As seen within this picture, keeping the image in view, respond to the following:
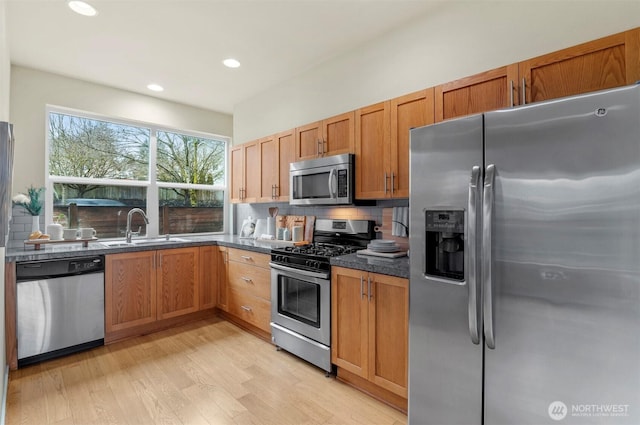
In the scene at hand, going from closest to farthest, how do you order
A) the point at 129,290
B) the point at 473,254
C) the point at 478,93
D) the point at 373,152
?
the point at 473,254, the point at 478,93, the point at 373,152, the point at 129,290

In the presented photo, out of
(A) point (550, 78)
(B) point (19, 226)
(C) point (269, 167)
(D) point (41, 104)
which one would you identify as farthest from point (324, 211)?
(D) point (41, 104)

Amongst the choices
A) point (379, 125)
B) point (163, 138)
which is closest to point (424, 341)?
point (379, 125)

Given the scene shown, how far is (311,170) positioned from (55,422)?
254 centimetres

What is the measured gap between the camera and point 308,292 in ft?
8.40

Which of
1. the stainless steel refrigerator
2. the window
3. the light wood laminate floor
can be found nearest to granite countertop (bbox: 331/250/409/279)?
the stainless steel refrigerator

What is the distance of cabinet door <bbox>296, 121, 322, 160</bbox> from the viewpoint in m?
3.04

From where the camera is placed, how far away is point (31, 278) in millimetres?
2592

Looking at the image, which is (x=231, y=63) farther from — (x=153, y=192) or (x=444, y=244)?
(x=444, y=244)

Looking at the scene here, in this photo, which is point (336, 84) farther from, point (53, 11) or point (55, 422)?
point (55, 422)

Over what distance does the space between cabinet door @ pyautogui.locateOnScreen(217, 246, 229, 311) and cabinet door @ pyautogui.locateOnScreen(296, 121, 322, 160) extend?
1454 millimetres

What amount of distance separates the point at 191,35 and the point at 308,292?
7.79 feet

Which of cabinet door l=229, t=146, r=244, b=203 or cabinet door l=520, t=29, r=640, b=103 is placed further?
cabinet door l=229, t=146, r=244, b=203

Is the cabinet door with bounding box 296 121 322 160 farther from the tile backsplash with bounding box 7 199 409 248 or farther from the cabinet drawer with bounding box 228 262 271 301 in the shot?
the cabinet drawer with bounding box 228 262 271 301

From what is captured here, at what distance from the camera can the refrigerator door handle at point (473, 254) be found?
1.43m
